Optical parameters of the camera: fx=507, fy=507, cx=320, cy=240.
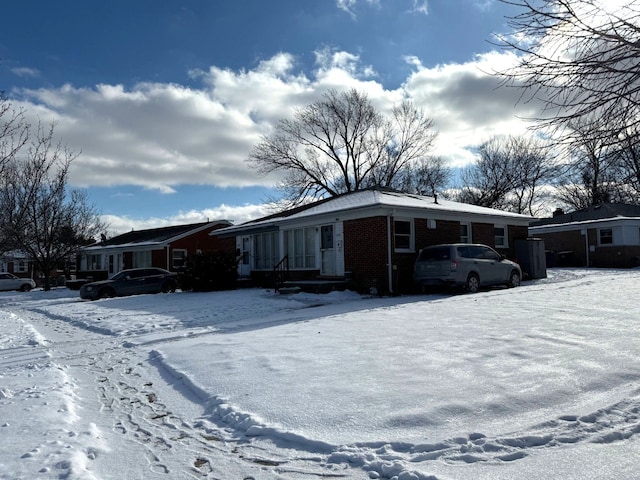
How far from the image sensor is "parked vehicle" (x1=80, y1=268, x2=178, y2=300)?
74.2 feet

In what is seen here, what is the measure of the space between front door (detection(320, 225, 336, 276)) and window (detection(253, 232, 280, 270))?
349 centimetres

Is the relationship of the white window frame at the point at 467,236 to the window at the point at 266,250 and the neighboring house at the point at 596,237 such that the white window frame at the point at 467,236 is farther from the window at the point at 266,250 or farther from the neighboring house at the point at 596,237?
the neighboring house at the point at 596,237

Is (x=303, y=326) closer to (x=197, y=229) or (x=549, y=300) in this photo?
(x=549, y=300)

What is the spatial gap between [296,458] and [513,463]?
1.71 meters

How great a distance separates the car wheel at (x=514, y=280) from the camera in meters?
18.1

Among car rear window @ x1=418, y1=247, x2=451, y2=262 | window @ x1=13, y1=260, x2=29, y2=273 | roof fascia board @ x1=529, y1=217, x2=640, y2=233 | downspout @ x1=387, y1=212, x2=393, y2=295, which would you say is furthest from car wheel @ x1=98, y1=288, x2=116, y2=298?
window @ x1=13, y1=260, x2=29, y2=273

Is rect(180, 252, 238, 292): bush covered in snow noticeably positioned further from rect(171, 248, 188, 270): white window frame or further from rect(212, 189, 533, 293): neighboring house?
rect(171, 248, 188, 270): white window frame

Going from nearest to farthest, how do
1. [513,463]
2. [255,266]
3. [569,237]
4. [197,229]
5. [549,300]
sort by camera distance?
[513,463] → [549,300] → [255,266] → [569,237] → [197,229]

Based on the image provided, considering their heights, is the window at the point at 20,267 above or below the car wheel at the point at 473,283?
above

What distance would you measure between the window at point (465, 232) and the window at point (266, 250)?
7.96 metres

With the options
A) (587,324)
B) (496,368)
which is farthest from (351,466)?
(587,324)

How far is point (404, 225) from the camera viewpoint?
59.8 ft

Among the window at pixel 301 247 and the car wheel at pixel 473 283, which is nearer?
the car wheel at pixel 473 283

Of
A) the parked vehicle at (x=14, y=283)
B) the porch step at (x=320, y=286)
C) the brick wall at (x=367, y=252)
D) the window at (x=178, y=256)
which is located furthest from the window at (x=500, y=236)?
the parked vehicle at (x=14, y=283)
